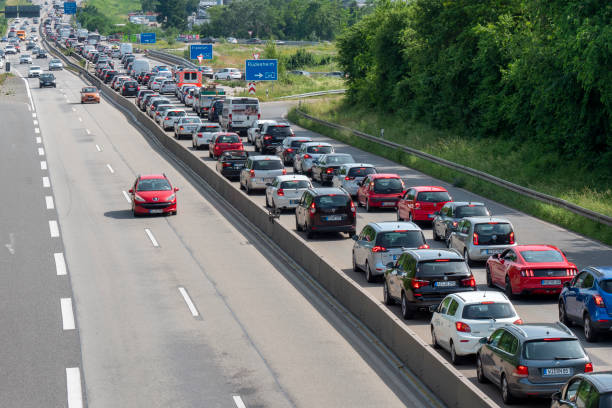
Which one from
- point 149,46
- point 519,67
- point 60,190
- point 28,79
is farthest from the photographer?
point 149,46

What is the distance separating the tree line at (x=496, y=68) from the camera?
136ft

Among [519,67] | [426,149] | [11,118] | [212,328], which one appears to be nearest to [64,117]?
[11,118]

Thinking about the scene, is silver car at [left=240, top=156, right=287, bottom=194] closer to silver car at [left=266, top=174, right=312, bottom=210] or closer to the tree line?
silver car at [left=266, top=174, right=312, bottom=210]

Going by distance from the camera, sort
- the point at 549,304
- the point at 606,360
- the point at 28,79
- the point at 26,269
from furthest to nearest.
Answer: the point at 28,79
the point at 26,269
the point at 549,304
the point at 606,360

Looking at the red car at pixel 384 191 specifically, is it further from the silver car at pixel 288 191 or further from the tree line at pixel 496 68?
the tree line at pixel 496 68

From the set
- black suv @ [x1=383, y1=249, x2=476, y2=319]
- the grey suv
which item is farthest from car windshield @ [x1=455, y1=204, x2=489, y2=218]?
the grey suv

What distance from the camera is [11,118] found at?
2918 inches

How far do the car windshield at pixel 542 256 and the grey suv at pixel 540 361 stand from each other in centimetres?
774

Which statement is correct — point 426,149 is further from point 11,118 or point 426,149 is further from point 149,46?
point 149,46

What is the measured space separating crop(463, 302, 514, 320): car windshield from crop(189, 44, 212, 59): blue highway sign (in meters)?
96.4

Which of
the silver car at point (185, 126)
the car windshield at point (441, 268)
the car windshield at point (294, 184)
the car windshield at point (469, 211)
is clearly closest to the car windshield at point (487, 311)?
the car windshield at point (441, 268)

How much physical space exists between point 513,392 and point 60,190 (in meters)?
31.4

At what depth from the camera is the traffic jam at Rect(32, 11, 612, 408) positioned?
1616cm

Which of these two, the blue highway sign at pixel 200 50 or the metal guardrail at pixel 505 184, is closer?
the metal guardrail at pixel 505 184
